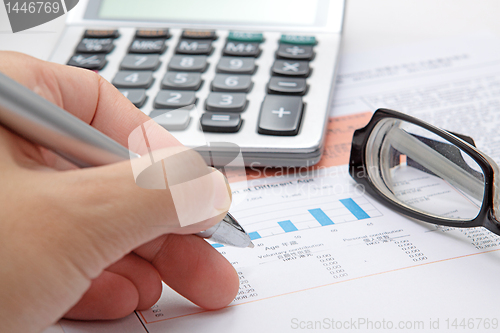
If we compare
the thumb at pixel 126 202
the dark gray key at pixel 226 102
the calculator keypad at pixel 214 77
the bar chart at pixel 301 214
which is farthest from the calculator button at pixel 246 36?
the thumb at pixel 126 202

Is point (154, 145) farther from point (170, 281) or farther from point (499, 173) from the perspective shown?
point (499, 173)

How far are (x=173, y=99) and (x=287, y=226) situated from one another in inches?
6.7

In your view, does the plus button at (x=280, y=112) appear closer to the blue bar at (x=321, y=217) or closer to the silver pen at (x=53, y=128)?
the blue bar at (x=321, y=217)

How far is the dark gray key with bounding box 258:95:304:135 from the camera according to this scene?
0.40m

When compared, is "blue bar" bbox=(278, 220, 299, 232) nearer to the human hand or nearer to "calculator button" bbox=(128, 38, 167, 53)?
the human hand

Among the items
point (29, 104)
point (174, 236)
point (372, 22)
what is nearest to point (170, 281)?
point (174, 236)

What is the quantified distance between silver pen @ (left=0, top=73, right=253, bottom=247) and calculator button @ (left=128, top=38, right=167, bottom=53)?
31cm

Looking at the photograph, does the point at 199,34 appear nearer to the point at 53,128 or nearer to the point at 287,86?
the point at 287,86

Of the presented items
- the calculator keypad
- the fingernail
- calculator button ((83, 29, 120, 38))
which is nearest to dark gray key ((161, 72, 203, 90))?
the calculator keypad

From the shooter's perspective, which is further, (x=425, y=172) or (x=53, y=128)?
(x=425, y=172)

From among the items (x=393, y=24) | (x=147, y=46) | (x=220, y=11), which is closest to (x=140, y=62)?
(x=147, y=46)

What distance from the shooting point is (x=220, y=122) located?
0.41 metres

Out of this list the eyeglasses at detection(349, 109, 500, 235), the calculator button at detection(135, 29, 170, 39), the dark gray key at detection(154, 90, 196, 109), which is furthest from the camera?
the calculator button at detection(135, 29, 170, 39)

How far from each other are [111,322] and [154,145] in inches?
4.1
